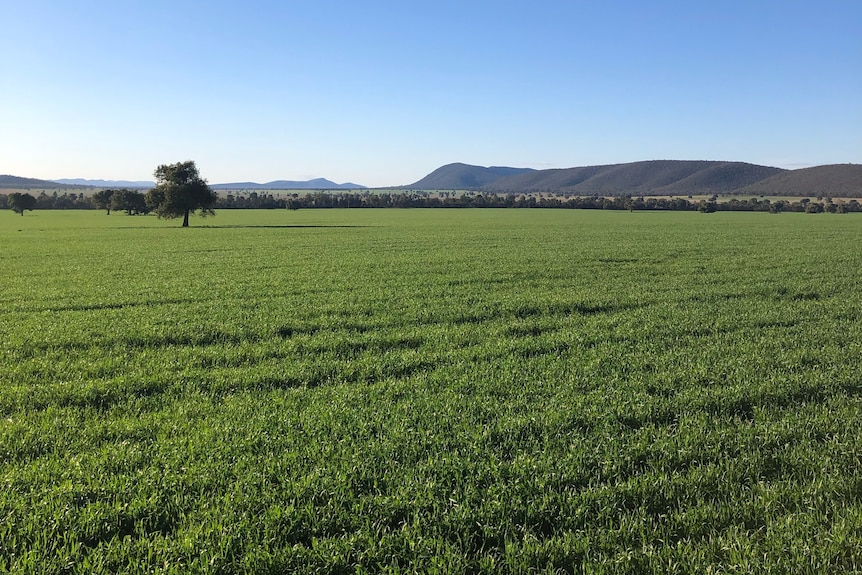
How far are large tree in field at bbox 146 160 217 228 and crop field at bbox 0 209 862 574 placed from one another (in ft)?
182

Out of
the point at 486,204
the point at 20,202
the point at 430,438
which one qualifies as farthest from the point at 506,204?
the point at 430,438

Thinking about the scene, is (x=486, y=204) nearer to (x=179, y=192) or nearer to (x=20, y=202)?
(x=179, y=192)

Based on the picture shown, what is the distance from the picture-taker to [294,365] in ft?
33.1

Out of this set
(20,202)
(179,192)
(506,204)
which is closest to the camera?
(179,192)

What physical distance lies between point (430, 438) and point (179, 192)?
6946cm

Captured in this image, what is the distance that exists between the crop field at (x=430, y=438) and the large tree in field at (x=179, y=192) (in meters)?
55.6

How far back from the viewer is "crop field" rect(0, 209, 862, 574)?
4676 millimetres

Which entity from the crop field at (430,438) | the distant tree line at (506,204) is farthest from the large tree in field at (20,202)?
the crop field at (430,438)

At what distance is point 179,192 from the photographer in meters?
66.7

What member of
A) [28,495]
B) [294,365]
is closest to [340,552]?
[28,495]

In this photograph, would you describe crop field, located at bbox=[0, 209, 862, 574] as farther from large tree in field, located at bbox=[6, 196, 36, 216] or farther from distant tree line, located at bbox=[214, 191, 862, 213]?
distant tree line, located at bbox=[214, 191, 862, 213]

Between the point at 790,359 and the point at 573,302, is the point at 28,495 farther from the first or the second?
the point at 573,302

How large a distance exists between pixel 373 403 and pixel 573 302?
10338 millimetres

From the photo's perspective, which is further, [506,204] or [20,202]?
[506,204]
